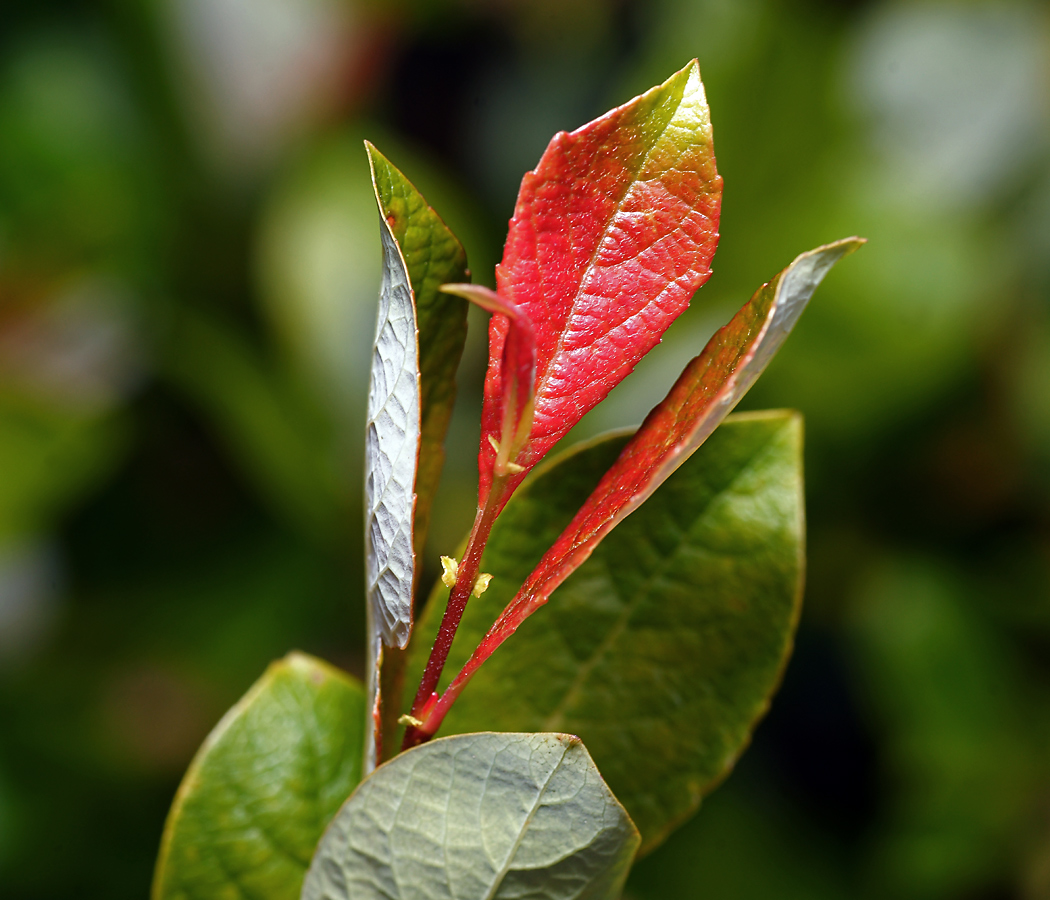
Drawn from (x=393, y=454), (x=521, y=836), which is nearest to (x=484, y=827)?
(x=521, y=836)

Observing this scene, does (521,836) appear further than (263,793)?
No

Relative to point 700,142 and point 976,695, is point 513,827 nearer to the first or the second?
point 700,142

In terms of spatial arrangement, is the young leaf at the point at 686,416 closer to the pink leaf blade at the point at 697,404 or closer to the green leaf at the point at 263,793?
the pink leaf blade at the point at 697,404

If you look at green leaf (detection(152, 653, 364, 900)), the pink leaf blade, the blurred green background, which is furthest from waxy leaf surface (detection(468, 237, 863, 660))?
the blurred green background

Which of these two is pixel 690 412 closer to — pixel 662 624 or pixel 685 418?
pixel 685 418

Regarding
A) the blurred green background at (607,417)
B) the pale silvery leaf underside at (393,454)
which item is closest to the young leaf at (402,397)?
the pale silvery leaf underside at (393,454)

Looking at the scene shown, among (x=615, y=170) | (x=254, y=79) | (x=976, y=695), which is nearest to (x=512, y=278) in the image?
(x=615, y=170)

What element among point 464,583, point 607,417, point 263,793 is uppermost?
point 464,583
